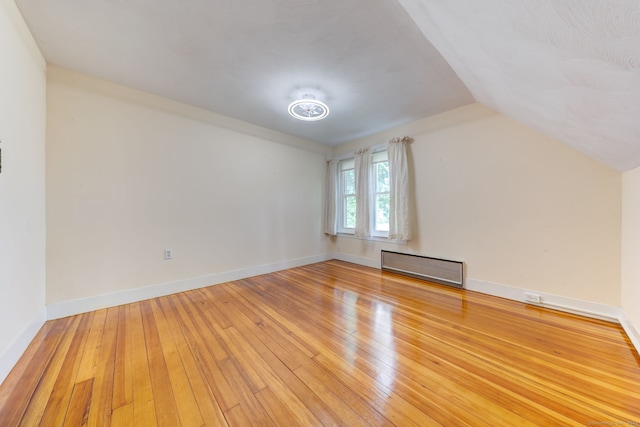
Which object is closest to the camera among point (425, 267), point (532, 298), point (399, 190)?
point (532, 298)

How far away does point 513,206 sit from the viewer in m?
2.45

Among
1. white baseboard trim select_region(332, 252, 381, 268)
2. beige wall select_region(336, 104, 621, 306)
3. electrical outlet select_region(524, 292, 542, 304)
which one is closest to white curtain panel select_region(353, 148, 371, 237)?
white baseboard trim select_region(332, 252, 381, 268)

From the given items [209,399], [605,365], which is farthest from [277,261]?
[605,365]

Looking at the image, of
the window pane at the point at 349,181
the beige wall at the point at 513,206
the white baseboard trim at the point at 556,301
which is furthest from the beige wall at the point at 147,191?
the white baseboard trim at the point at 556,301

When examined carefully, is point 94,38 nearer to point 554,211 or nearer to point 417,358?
point 417,358

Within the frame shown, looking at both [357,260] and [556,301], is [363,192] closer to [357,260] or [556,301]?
[357,260]

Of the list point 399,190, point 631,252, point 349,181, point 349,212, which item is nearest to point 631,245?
point 631,252

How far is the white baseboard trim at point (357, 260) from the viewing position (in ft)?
12.4

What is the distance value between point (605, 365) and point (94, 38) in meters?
4.32

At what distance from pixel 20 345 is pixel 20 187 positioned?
1101 millimetres

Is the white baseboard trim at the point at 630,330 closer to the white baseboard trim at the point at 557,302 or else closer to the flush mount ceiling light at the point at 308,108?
the white baseboard trim at the point at 557,302

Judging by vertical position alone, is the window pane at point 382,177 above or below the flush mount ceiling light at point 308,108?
below

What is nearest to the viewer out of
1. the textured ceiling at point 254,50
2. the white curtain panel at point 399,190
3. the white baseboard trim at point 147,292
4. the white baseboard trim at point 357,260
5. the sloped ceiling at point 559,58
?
the sloped ceiling at point 559,58

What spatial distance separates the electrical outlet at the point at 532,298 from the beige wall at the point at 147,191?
10.5ft
